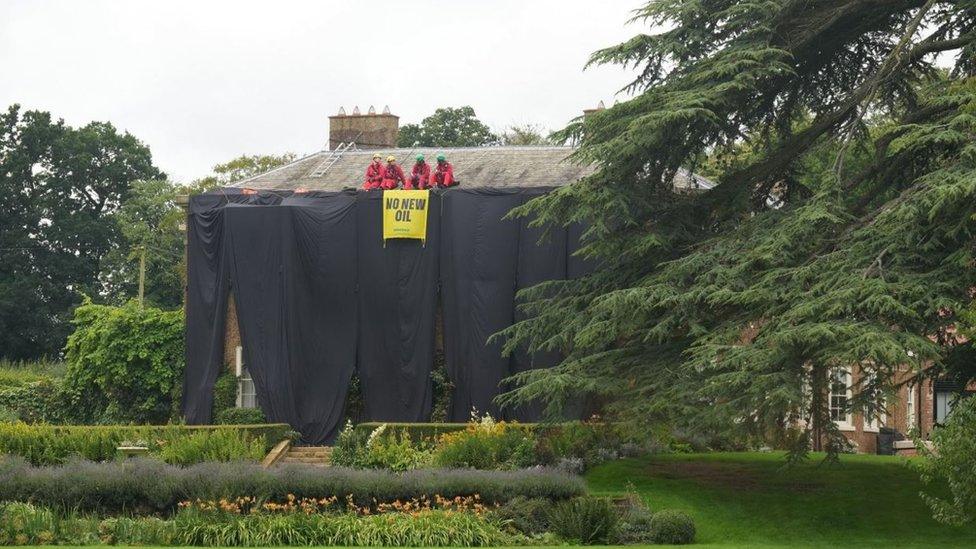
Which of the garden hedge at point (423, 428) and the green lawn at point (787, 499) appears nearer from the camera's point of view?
the green lawn at point (787, 499)

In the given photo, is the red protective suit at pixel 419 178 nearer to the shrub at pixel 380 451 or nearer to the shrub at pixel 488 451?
the shrub at pixel 380 451

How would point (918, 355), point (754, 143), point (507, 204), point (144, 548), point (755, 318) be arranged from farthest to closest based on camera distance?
point (507, 204)
point (754, 143)
point (755, 318)
point (918, 355)
point (144, 548)

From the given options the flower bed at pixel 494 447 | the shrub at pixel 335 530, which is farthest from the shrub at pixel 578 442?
the shrub at pixel 335 530

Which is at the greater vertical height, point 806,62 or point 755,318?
point 806,62

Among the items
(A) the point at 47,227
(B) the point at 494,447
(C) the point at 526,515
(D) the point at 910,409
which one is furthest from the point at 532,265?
(A) the point at 47,227

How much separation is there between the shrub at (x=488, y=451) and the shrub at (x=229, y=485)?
127 inches

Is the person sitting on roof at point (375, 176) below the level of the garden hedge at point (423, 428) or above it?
above

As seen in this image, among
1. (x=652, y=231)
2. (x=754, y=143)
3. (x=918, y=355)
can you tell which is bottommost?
(x=918, y=355)

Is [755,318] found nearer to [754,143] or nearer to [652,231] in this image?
[652,231]

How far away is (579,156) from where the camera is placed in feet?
82.5

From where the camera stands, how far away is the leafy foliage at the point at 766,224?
786 inches

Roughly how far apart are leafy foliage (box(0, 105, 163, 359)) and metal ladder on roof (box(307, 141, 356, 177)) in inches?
886

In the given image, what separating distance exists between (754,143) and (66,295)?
39.1 m

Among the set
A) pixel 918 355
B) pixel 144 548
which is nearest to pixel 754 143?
pixel 918 355
